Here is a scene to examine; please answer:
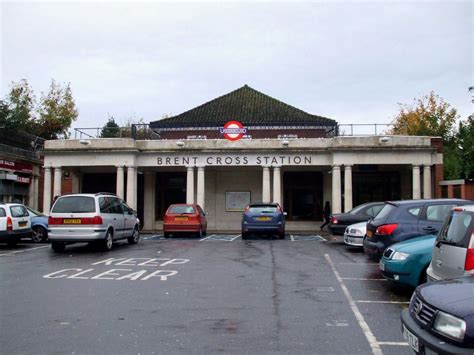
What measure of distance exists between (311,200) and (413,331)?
25610mm

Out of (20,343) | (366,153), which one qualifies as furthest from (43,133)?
(20,343)

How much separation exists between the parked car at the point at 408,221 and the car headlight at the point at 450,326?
6.76 meters

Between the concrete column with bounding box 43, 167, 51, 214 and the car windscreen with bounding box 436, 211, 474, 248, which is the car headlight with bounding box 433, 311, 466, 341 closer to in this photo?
the car windscreen with bounding box 436, 211, 474, 248

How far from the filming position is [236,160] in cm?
2678

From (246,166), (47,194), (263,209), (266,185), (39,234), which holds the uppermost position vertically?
(246,166)

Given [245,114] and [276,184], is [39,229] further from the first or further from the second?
[245,114]

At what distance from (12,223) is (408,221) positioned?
41.8ft

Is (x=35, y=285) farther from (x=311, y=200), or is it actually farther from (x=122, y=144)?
(x=311, y=200)

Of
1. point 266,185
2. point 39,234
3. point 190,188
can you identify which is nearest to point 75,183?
point 190,188

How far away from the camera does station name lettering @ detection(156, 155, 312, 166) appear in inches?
1048

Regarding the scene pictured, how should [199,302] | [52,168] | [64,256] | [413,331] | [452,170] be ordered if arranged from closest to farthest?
1. [413,331]
2. [199,302]
3. [64,256]
4. [52,168]
5. [452,170]

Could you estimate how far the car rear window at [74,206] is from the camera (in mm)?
14805

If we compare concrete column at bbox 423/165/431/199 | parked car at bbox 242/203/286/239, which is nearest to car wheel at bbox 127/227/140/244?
parked car at bbox 242/203/286/239

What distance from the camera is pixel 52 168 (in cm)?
2775
